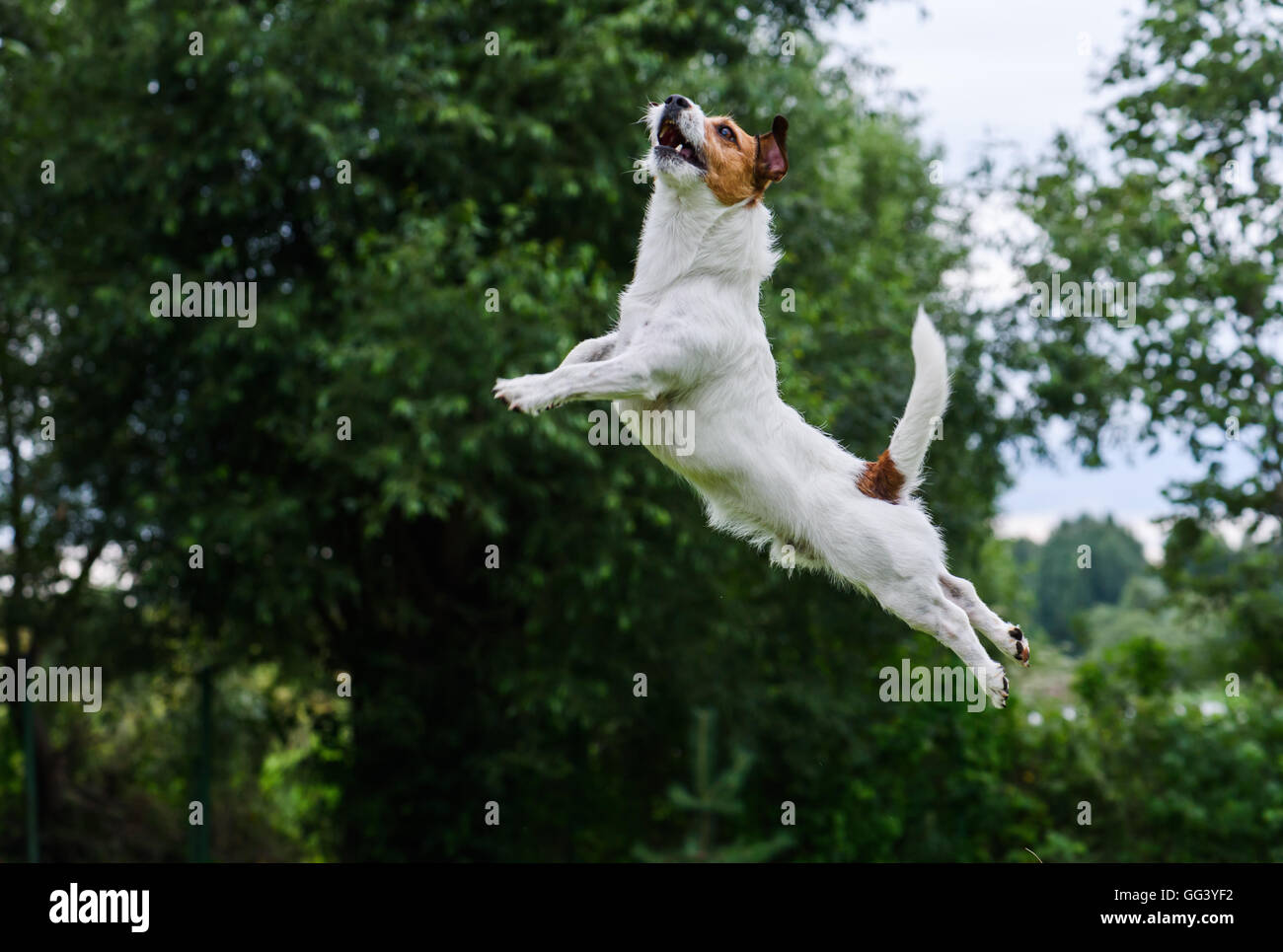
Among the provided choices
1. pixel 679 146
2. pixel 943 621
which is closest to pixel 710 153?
pixel 679 146

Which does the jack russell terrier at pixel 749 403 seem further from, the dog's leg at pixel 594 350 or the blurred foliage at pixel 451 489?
the blurred foliage at pixel 451 489

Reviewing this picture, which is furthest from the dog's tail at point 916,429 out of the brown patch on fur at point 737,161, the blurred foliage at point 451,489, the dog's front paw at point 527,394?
the blurred foliage at point 451,489

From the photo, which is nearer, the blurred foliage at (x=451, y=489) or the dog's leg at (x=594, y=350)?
the dog's leg at (x=594, y=350)

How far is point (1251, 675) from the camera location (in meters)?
13.2

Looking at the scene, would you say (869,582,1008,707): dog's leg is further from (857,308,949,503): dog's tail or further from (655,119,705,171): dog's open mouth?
(655,119,705,171): dog's open mouth

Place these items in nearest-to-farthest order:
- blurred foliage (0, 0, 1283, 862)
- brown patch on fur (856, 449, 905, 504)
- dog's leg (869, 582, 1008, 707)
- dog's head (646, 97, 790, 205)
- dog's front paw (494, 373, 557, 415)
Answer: dog's front paw (494, 373, 557, 415) → dog's leg (869, 582, 1008, 707) → dog's head (646, 97, 790, 205) → brown patch on fur (856, 449, 905, 504) → blurred foliage (0, 0, 1283, 862)

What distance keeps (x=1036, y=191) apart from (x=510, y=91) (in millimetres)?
5607

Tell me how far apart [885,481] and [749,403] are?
1.60 ft

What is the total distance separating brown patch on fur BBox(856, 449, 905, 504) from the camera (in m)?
3.74

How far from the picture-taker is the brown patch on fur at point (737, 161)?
369 cm

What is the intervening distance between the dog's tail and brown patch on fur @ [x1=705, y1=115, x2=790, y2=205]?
63 cm

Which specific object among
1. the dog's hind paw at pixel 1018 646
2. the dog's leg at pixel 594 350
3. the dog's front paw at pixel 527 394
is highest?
the dog's leg at pixel 594 350

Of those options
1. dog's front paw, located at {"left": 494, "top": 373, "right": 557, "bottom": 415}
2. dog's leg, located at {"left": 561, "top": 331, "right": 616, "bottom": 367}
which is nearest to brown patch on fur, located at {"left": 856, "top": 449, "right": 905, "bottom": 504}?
dog's leg, located at {"left": 561, "top": 331, "right": 616, "bottom": 367}
